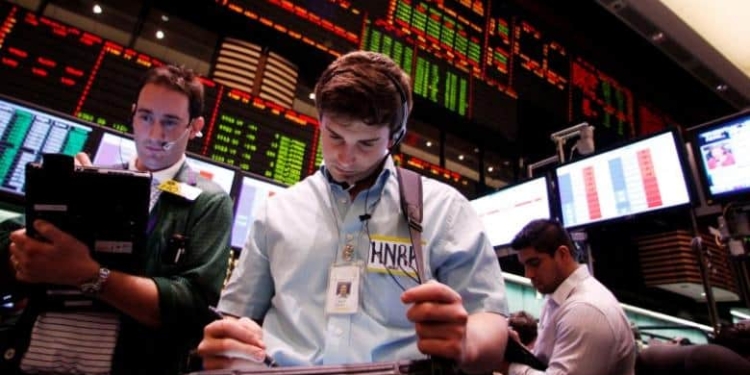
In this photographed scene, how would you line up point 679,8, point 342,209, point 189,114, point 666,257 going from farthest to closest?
point 666,257 → point 679,8 → point 189,114 → point 342,209

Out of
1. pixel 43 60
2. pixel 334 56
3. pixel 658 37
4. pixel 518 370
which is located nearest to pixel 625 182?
pixel 518 370

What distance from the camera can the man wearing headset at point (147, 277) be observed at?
3.84 ft

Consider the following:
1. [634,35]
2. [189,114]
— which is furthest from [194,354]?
[634,35]

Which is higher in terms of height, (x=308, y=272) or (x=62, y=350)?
(x=308, y=272)

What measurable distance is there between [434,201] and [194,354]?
67 centimetres

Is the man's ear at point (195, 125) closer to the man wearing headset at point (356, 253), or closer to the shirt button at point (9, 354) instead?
the man wearing headset at point (356, 253)

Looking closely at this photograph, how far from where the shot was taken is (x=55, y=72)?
3.38 metres

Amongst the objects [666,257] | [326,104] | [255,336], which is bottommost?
[255,336]

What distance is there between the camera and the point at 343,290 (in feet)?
3.45

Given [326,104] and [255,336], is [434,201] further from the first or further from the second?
[255,336]

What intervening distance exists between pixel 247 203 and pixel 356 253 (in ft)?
7.39

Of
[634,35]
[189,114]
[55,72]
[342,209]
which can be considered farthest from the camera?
[634,35]

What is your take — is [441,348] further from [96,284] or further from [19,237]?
[19,237]

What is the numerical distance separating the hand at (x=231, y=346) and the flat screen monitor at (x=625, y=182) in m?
2.86
